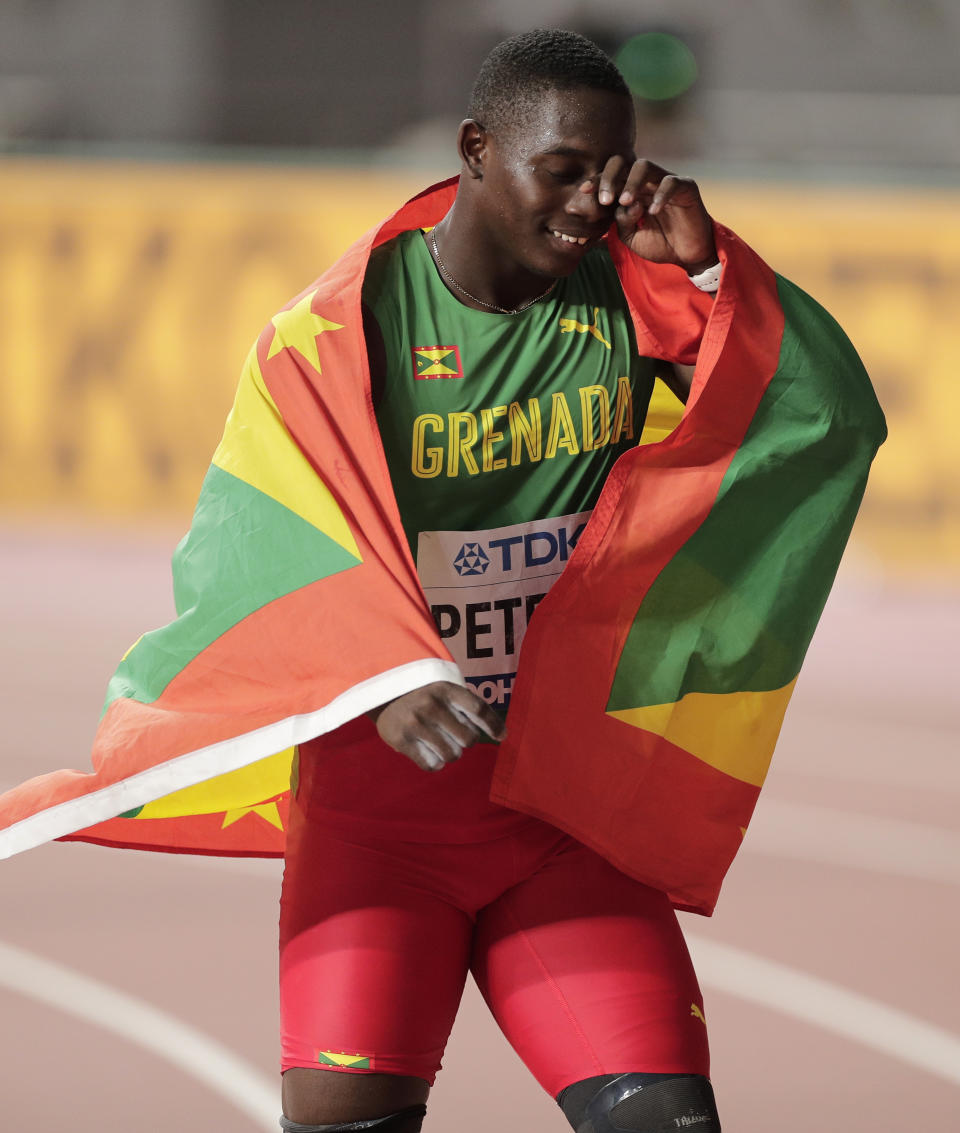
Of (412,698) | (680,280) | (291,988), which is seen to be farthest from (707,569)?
(291,988)

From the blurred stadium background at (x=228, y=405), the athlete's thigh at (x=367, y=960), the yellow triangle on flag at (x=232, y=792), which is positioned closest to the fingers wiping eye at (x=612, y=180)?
the athlete's thigh at (x=367, y=960)

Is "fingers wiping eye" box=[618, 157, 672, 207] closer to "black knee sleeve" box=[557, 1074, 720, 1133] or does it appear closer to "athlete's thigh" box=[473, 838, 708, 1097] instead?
"athlete's thigh" box=[473, 838, 708, 1097]

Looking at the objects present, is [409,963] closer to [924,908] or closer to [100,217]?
[924,908]

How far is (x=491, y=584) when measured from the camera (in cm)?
275

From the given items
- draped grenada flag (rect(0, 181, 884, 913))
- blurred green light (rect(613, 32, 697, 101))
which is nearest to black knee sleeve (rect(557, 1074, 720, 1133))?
draped grenada flag (rect(0, 181, 884, 913))

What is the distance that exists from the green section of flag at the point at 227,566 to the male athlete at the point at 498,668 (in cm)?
20

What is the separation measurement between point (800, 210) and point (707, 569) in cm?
847

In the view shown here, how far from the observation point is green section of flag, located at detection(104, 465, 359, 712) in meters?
2.56

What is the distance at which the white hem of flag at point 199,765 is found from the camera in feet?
7.88

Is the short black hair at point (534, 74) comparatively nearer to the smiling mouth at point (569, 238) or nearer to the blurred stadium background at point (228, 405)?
the smiling mouth at point (569, 238)

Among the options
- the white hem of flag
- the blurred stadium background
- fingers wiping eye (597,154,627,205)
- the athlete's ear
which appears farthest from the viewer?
the blurred stadium background

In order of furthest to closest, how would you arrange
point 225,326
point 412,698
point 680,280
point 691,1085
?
point 225,326, point 680,280, point 691,1085, point 412,698

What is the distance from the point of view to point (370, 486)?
2.56 metres

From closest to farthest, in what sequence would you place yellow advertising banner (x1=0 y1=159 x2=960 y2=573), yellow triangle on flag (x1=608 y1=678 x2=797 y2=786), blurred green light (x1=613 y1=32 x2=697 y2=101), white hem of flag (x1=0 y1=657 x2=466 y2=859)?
white hem of flag (x1=0 y1=657 x2=466 y2=859)
yellow triangle on flag (x1=608 y1=678 x2=797 y2=786)
yellow advertising banner (x1=0 y1=159 x2=960 y2=573)
blurred green light (x1=613 y1=32 x2=697 y2=101)
